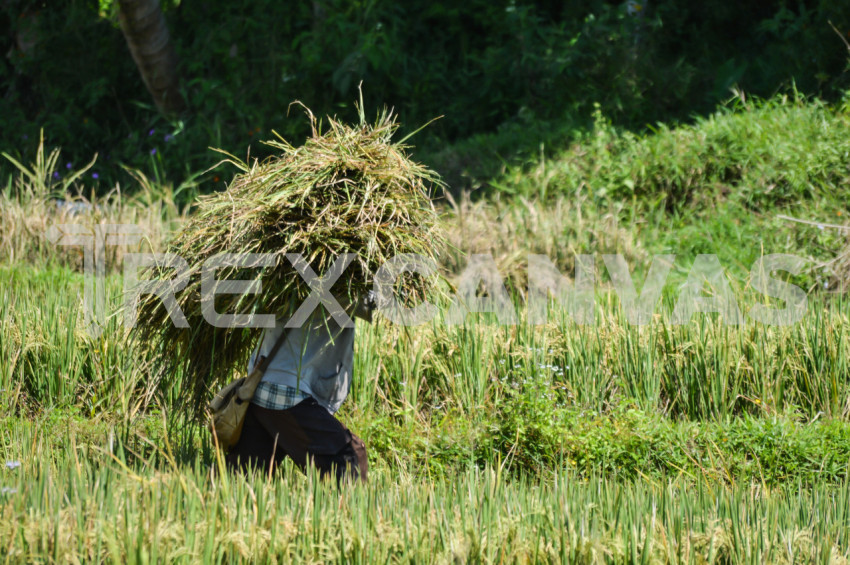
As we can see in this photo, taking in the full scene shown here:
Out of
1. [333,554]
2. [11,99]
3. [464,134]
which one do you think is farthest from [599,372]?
[11,99]

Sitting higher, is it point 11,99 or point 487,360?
point 11,99

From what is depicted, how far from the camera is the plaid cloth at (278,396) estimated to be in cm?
283

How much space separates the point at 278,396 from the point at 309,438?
17cm

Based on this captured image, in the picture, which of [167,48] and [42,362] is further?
[167,48]

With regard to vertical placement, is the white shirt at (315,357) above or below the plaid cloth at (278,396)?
above

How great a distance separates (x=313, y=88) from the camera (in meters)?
9.12

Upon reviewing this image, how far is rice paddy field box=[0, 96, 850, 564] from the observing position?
2373 mm

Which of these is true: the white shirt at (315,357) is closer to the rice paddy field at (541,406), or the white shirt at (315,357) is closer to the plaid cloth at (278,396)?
the plaid cloth at (278,396)

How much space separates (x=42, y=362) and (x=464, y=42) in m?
6.42

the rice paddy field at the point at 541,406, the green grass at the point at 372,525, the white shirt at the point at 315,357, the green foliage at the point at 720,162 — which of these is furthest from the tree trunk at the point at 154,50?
the green grass at the point at 372,525

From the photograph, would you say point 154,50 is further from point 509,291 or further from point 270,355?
point 270,355

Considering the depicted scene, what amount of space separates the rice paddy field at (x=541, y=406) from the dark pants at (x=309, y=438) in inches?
3.9

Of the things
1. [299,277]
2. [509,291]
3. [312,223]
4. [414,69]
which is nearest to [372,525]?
[299,277]

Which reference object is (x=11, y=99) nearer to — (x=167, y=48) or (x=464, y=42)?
(x=167, y=48)
